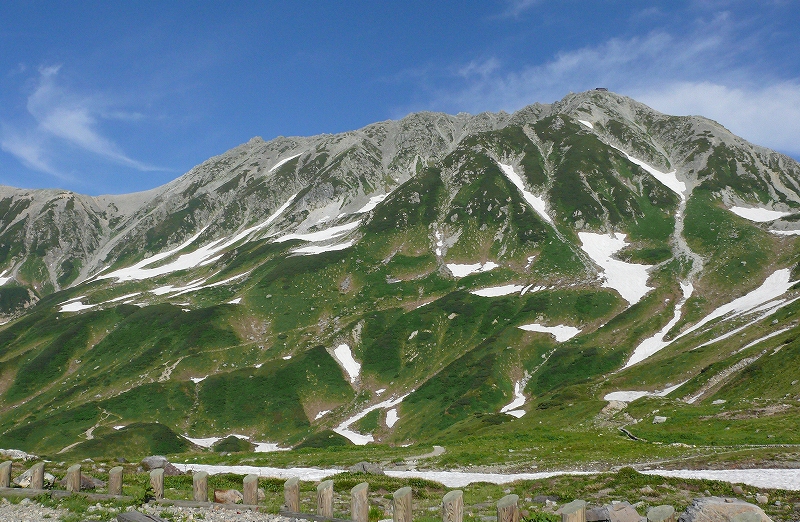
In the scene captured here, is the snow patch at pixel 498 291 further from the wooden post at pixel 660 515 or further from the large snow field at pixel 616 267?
the wooden post at pixel 660 515

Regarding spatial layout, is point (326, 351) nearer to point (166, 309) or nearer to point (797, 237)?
point (166, 309)

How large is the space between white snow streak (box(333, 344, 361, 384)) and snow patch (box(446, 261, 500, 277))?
54414 mm

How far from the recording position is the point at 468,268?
18425 cm

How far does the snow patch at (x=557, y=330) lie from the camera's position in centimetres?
12988

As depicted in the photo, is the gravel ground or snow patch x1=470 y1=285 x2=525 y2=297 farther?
snow patch x1=470 y1=285 x2=525 y2=297

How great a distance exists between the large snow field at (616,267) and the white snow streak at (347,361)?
2924 inches

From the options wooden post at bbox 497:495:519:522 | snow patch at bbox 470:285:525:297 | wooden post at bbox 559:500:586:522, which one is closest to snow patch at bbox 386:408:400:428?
snow patch at bbox 470:285:525:297

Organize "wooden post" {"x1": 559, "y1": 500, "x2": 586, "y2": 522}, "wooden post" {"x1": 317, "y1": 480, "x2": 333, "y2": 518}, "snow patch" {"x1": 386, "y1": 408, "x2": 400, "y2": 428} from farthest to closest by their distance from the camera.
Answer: "snow patch" {"x1": 386, "y1": 408, "x2": 400, "y2": 428} < "wooden post" {"x1": 317, "y1": 480, "x2": 333, "y2": 518} < "wooden post" {"x1": 559, "y1": 500, "x2": 586, "y2": 522}

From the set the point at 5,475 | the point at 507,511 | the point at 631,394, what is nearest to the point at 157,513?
the point at 5,475

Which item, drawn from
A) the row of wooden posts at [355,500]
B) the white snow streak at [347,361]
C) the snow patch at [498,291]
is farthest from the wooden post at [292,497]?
the snow patch at [498,291]

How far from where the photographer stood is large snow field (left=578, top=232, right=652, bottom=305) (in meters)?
151

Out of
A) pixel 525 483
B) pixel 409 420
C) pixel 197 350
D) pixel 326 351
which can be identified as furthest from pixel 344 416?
pixel 525 483

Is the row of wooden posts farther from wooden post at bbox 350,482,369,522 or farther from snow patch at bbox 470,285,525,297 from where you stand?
snow patch at bbox 470,285,525,297

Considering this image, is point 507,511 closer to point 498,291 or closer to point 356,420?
point 356,420
